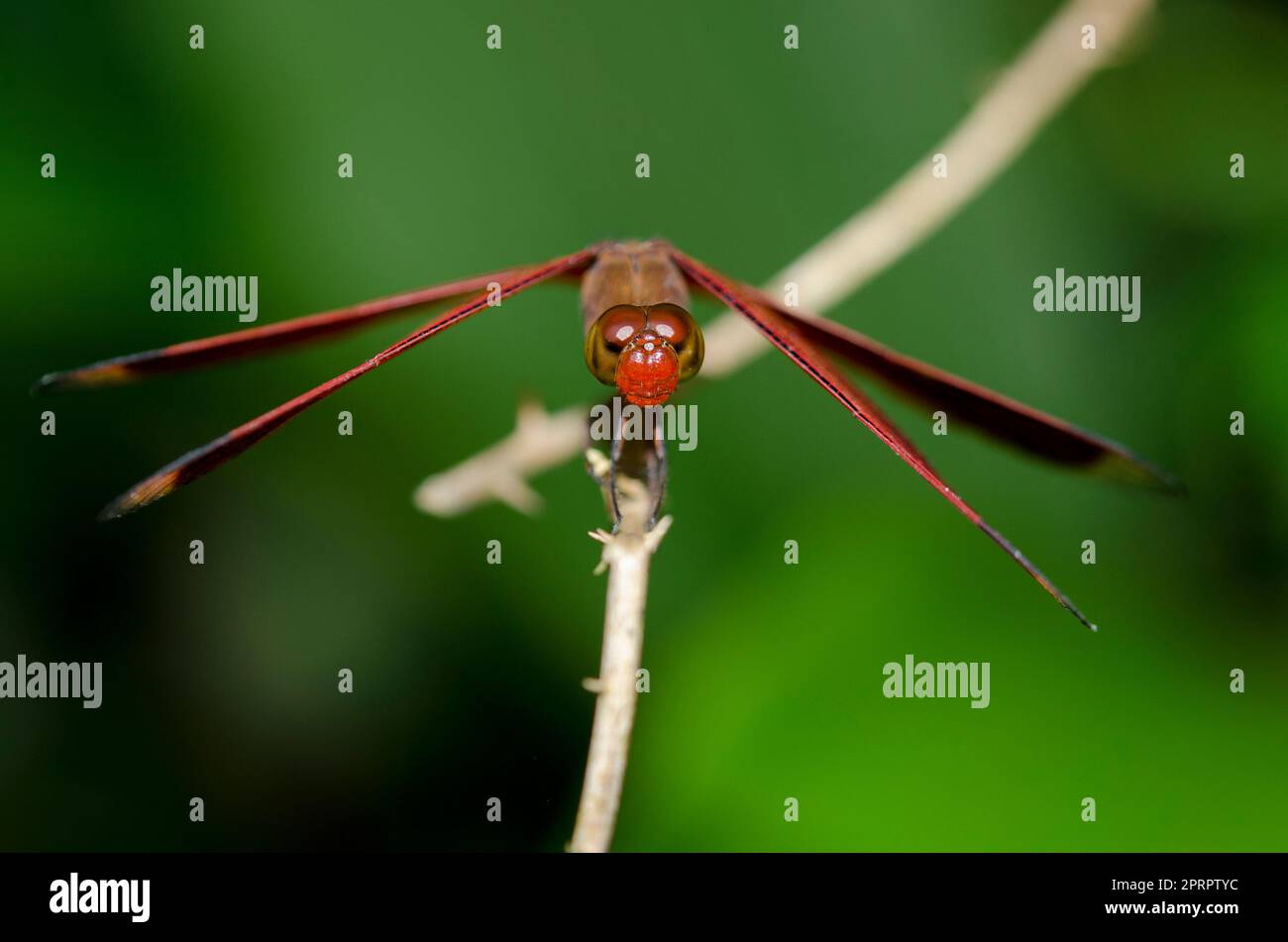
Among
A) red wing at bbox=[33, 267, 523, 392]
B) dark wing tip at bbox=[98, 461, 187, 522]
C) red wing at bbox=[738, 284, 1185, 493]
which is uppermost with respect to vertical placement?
red wing at bbox=[33, 267, 523, 392]

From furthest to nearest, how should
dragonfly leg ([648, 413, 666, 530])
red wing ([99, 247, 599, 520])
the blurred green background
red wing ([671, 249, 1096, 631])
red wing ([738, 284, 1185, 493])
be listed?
the blurred green background < red wing ([738, 284, 1185, 493]) < dragonfly leg ([648, 413, 666, 530]) < red wing ([99, 247, 599, 520]) < red wing ([671, 249, 1096, 631])

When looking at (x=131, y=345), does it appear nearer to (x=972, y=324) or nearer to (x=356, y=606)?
A: (x=356, y=606)

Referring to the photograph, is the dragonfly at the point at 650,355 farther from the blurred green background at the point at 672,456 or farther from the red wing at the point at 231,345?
the blurred green background at the point at 672,456

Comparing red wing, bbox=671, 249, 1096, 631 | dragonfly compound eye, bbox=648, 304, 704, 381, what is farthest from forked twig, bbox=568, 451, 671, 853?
red wing, bbox=671, 249, 1096, 631

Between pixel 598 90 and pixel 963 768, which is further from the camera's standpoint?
pixel 598 90

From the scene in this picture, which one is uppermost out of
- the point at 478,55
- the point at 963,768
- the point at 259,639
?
the point at 478,55

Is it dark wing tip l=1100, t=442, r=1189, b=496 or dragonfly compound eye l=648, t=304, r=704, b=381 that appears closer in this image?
dragonfly compound eye l=648, t=304, r=704, b=381

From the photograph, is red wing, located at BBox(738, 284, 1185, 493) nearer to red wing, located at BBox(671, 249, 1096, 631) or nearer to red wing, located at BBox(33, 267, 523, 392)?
red wing, located at BBox(671, 249, 1096, 631)
